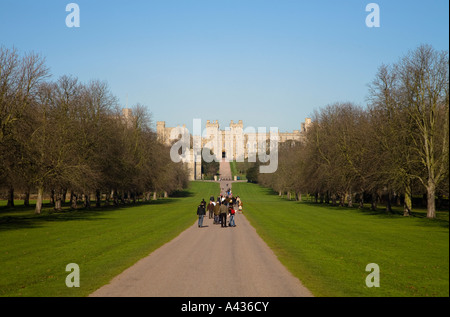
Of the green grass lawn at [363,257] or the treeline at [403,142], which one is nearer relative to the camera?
the green grass lawn at [363,257]

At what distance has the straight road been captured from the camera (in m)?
11.2

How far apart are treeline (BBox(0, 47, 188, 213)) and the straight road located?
21.4 meters

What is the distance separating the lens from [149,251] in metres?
18.7

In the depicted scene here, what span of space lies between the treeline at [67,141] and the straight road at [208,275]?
70.1ft

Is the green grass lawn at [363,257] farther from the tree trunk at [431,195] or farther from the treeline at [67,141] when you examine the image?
the treeline at [67,141]

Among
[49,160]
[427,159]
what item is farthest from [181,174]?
[427,159]

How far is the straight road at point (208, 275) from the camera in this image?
11234 millimetres

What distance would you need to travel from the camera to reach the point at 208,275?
1327 cm

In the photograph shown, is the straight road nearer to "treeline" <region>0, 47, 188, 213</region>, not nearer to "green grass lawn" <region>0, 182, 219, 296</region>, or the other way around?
"green grass lawn" <region>0, 182, 219, 296</region>

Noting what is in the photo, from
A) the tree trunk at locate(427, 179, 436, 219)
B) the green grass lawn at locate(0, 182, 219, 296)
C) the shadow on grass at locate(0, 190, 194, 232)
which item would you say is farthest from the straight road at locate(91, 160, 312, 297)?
the tree trunk at locate(427, 179, 436, 219)

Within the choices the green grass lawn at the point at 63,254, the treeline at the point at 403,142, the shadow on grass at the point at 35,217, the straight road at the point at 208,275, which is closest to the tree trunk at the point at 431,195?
the treeline at the point at 403,142

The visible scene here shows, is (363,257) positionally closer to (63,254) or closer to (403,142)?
(63,254)
